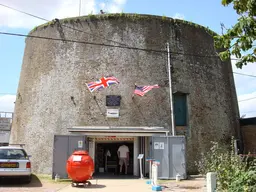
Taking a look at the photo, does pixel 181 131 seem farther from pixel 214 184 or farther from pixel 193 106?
pixel 214 184

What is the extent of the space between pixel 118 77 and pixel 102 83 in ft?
3.30

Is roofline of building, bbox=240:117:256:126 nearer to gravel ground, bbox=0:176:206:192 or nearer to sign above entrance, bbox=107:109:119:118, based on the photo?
gravel ground, bbox=0:176:206:192

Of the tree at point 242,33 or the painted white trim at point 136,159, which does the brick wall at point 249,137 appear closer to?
the painted white trim at point 136,159

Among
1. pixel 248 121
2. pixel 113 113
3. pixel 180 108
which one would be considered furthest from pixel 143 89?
pixel 248 121

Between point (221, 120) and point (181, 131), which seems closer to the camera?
point (181, 131)

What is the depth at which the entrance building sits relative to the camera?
53.8ft

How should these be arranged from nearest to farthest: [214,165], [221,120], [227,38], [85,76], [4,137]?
1. [227,38]
2. [214,165]
3. [85,76]
4. [221,120]
5. [4,137]

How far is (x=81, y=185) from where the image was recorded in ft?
44.3

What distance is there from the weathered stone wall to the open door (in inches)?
79.2

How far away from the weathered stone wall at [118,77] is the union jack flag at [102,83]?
28 cm

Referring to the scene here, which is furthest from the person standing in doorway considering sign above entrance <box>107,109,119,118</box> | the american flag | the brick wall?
the brick wall

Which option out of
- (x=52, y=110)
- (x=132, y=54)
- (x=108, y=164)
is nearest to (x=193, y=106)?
(x=132, y=54)

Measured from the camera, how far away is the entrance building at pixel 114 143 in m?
16.4

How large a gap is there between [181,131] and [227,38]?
35.2ft
